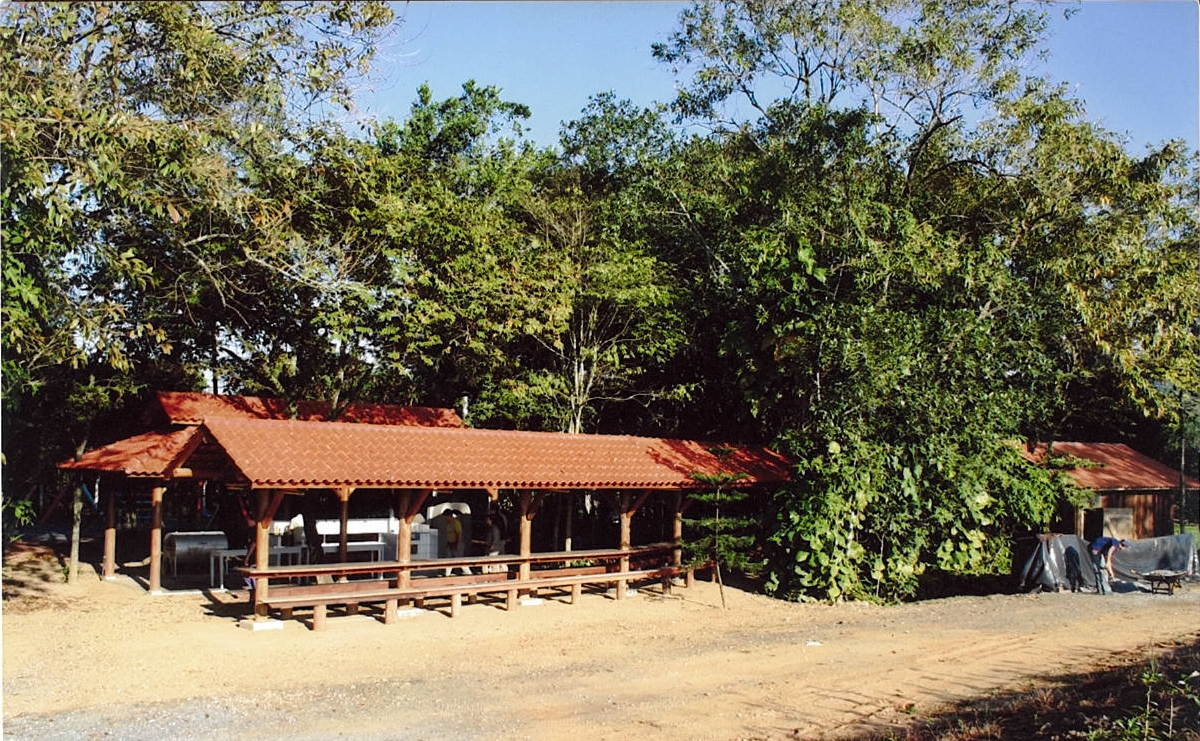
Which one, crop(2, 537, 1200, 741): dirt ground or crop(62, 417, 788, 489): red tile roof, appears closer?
crop(2, 537, 1200, 741): dirt ground

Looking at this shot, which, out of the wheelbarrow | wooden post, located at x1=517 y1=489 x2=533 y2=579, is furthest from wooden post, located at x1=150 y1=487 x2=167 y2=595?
the wheelbarrow

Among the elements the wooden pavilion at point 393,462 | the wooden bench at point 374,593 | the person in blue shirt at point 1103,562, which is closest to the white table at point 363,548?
the wooden pavilion at point 393,462

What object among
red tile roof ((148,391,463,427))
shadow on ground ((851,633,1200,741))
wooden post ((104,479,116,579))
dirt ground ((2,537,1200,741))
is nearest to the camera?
shadow on ground ((851,633,1200,741))

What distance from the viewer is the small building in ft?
72.7

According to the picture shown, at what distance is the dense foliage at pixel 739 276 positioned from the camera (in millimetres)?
12312

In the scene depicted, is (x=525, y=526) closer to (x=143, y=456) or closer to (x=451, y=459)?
(x=451, y=459)

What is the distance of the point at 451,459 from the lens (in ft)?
45.4

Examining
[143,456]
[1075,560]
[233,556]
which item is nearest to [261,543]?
[233,556]

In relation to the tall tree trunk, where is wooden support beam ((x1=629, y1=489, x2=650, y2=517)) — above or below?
above

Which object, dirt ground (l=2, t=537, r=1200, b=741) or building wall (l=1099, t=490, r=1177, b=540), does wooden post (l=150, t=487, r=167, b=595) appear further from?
building wall (l=1099, t=490, r=1177, b=540)

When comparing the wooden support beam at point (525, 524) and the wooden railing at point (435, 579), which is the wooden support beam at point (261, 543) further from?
the wooden support beam at point (525, 524)

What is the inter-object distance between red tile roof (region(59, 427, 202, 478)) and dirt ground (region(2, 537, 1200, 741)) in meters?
1.85

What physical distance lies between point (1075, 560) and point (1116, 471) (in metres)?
6.93

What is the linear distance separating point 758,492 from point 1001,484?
13.0 feet
